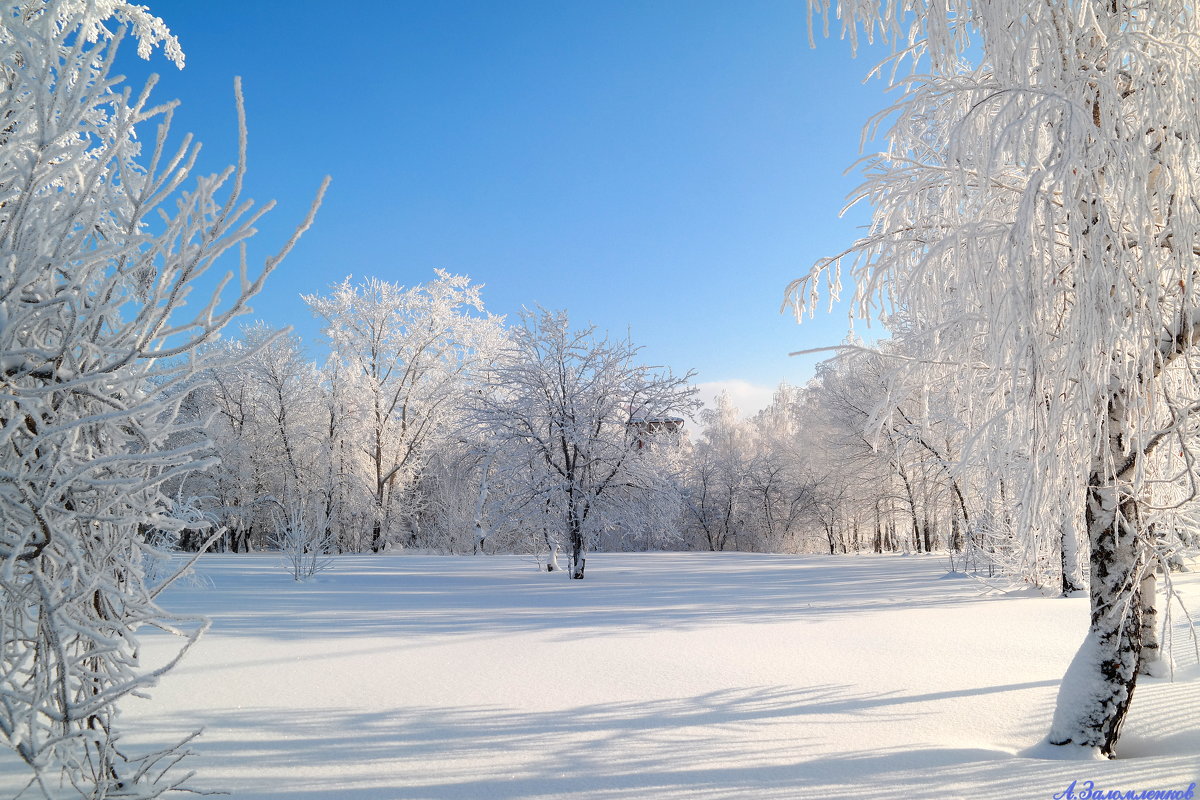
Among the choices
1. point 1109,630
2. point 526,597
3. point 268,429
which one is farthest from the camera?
point 268,429

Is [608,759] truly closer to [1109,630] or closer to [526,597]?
[1109,630]

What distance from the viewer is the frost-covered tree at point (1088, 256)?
2588 millimetres

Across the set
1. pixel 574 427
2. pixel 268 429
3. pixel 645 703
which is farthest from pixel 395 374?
pixel 645 703

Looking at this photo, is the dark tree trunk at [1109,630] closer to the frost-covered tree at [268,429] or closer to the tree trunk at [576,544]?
the tree trunk at [576,544]

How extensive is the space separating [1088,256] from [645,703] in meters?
3.36

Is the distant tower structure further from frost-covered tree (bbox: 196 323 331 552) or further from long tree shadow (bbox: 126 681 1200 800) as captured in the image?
frost-covered tree (bbox: 196 323 331 552)

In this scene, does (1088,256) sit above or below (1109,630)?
above

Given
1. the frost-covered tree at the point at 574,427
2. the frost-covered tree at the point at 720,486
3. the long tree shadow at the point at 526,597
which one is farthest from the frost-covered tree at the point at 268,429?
the frost-covered tree at the point at 720,486

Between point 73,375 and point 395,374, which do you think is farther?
point 395,374

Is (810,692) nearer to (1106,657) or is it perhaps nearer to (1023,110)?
(1106,657)

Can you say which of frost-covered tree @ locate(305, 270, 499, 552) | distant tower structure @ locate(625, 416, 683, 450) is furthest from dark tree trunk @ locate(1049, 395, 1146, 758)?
frost-covered tree @ locate(305, 270, 499, 552)

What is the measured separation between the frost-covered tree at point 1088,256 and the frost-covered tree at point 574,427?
9.18m

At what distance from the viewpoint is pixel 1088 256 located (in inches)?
111

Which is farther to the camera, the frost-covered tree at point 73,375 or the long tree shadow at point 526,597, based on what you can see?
the long tree shadow at point 526,597
